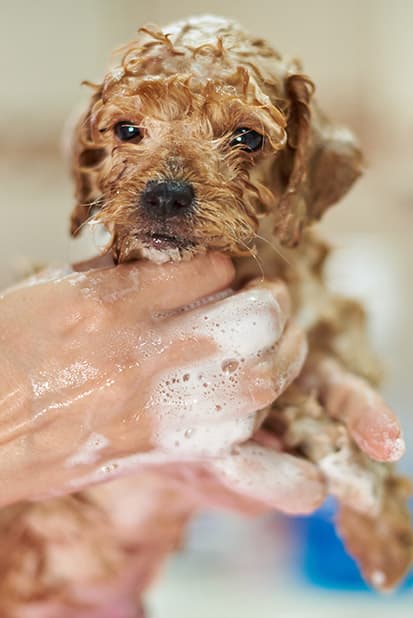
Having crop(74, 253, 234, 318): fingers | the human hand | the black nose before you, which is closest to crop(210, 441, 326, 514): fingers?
the human hand

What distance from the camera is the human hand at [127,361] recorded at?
976 millimetres

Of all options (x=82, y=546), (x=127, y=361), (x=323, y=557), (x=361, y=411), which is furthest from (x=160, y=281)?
(x=323, y=557)

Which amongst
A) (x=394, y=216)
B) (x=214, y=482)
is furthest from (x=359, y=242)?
(x=214, y=482)

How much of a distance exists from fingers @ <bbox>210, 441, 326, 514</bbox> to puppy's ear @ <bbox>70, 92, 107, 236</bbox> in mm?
392

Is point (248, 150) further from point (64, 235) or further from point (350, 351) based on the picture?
point (64, 235)

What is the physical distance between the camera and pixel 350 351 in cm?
131

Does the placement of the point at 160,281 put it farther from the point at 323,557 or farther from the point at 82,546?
the point at 323,557

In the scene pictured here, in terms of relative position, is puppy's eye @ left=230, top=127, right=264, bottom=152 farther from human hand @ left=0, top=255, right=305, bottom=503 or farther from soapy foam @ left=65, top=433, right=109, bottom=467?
soapy foam @ left=65, top=433, right=109, bottom=467

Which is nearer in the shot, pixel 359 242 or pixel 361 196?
pixel 361 196

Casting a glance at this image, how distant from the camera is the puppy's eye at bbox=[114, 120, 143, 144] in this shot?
947 mm

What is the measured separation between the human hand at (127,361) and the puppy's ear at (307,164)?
4.9 inches

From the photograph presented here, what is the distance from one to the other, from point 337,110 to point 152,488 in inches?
67.8

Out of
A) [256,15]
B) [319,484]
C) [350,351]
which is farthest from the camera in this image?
[256,15]

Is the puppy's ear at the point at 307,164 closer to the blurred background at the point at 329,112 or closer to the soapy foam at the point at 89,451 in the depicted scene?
the soapy foam at the point at 89,451
